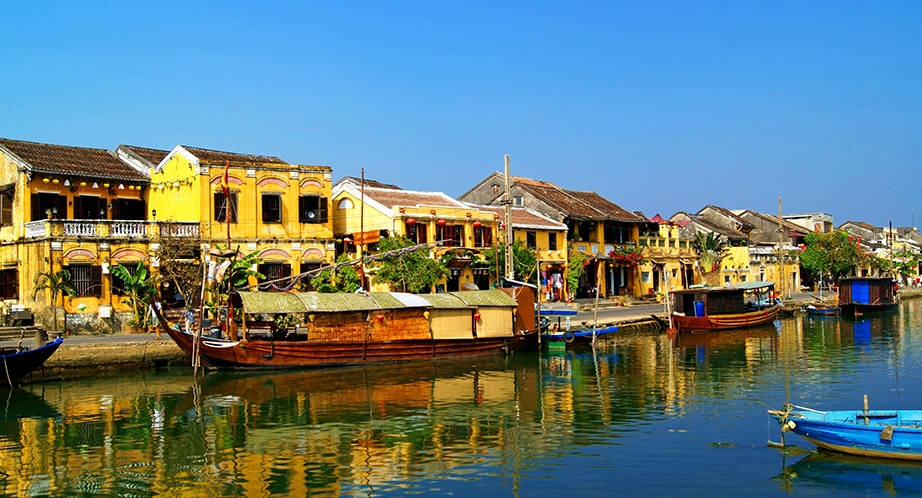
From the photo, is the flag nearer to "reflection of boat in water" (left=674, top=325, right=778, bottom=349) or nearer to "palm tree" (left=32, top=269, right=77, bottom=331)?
"palm tree" (left=32, top=269, right=77, bottom=331)

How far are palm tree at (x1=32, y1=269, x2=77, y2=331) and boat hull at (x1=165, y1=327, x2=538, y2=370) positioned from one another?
21.8ft

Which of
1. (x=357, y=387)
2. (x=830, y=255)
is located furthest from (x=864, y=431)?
(x=830, y=255)

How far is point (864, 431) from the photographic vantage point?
1517cm

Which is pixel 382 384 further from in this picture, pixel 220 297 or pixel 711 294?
pixel 711 294

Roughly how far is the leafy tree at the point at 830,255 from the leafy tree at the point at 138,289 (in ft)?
176

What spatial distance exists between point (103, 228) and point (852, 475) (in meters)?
27.9

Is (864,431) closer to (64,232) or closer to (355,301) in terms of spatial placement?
(355,301)

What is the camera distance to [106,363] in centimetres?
2772

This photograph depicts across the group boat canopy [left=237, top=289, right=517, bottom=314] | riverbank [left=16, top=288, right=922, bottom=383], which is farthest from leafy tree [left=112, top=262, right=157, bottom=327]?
boat canopy [left=237, top=289, right=517, bottom=314]

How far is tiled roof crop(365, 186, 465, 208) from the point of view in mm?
42531

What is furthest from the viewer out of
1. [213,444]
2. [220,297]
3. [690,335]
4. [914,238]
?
[914,238]

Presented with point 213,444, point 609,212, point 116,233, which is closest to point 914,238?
point 609,212

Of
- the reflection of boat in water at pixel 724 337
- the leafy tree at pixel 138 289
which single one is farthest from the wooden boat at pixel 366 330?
the reflection of boat in water at pixel 724 337

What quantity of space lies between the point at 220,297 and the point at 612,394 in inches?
653
